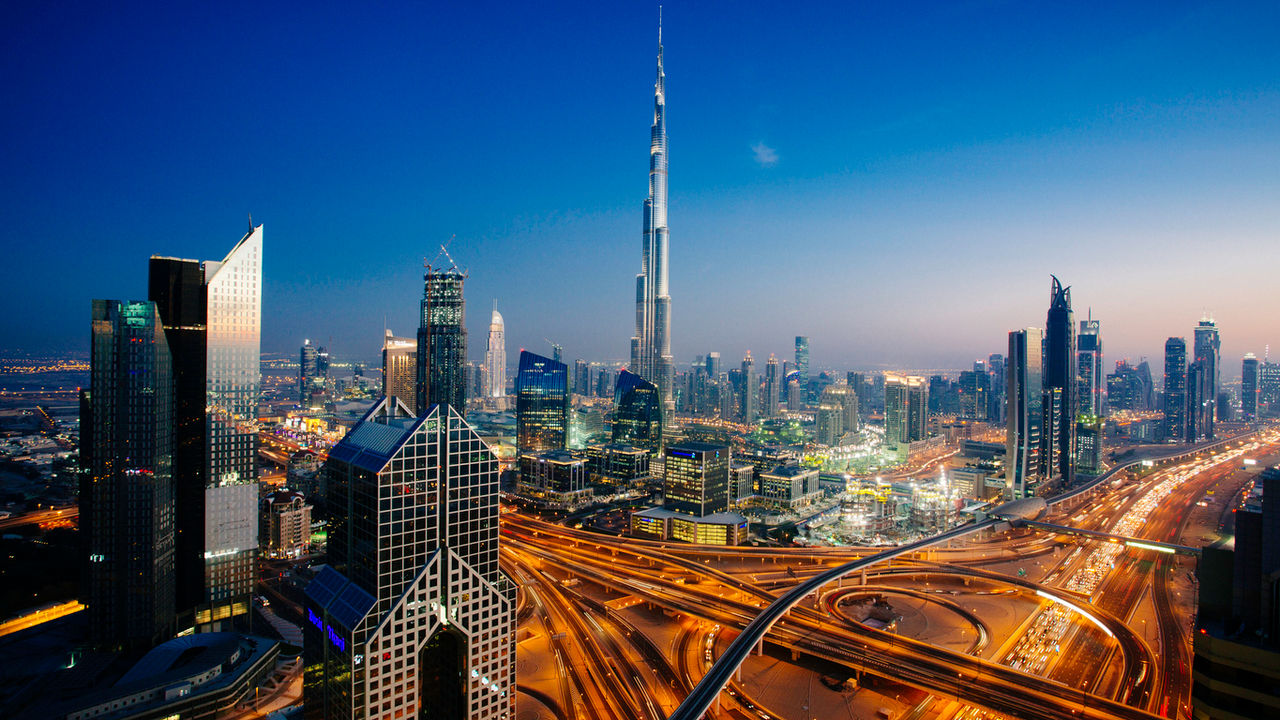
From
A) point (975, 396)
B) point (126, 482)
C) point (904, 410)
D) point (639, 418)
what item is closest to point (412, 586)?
point (126, 482)

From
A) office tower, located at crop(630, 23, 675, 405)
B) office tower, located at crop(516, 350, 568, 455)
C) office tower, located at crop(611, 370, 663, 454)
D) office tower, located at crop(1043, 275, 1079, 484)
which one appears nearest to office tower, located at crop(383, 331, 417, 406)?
office tower, located at crop(516, 350, 568, 455)

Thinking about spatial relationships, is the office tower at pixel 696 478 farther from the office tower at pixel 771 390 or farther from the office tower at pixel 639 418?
the office tower at pixel 771 390

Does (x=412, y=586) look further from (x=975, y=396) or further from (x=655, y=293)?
(x=975, y=396)

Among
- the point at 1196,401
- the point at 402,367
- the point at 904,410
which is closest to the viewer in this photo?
the point at 402,367

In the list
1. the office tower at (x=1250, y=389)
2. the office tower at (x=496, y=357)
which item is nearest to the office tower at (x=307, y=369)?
the office tower at (x=496, y=357)

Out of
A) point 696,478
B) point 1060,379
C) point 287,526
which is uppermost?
point 1060,379

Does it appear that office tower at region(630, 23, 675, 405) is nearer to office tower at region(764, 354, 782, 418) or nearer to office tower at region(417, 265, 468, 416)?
office tower at region(764, 354, 782, 418)
